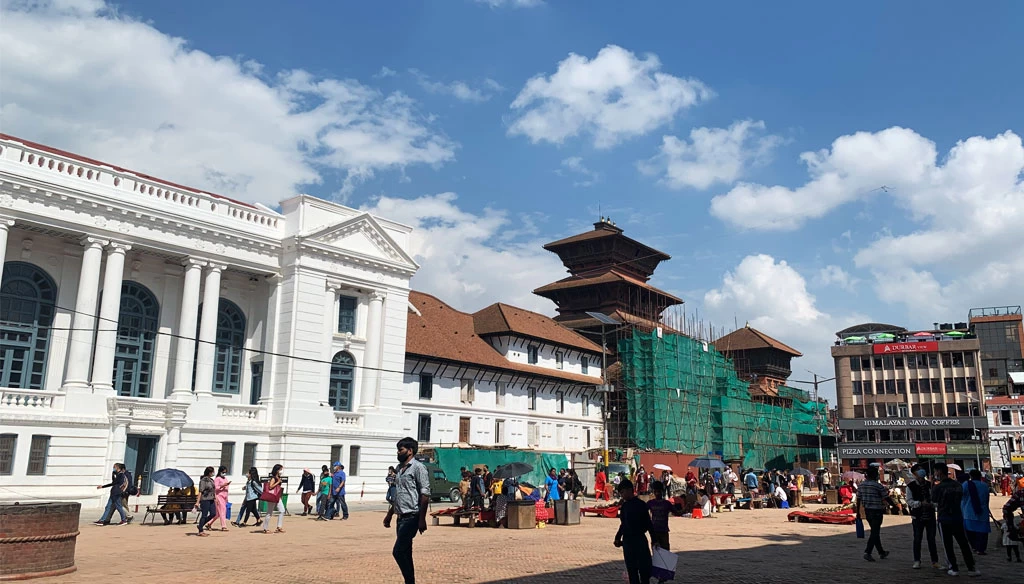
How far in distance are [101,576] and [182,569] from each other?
1301 millimetres

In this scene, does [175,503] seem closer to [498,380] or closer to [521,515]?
[521,515]

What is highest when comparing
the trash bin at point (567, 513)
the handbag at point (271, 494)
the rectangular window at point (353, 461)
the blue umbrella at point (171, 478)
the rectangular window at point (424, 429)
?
the rectangular window at point (424, 429)

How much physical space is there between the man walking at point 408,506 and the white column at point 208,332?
25.5 metres

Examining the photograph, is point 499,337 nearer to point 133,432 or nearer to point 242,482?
point 242,482

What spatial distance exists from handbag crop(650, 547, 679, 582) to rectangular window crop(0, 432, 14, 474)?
81.8 ft

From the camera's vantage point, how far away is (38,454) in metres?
27.6

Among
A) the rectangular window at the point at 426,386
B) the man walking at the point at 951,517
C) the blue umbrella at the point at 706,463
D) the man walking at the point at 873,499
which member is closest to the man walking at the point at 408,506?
the man walking at the point at 951,517

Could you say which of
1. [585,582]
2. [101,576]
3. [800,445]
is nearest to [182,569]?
[101,576]

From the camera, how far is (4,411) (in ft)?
88.1

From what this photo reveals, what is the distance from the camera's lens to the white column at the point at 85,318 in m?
28.9

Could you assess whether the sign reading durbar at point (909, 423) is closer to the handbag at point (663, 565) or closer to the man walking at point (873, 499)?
the man walking at point (873, 499)

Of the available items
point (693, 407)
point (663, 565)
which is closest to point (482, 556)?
point (663, 565)

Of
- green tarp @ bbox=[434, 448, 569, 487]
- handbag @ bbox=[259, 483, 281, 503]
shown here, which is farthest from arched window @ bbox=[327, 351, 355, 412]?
handbag @ bbox=[259, 483, 281, 503]

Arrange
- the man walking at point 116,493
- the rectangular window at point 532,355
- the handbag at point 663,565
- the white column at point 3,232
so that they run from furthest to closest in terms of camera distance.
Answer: the rectangular window at point 532,355 → the white column at point 3,232 → the man walking at point 116,493 → the handbag at point 663,565
